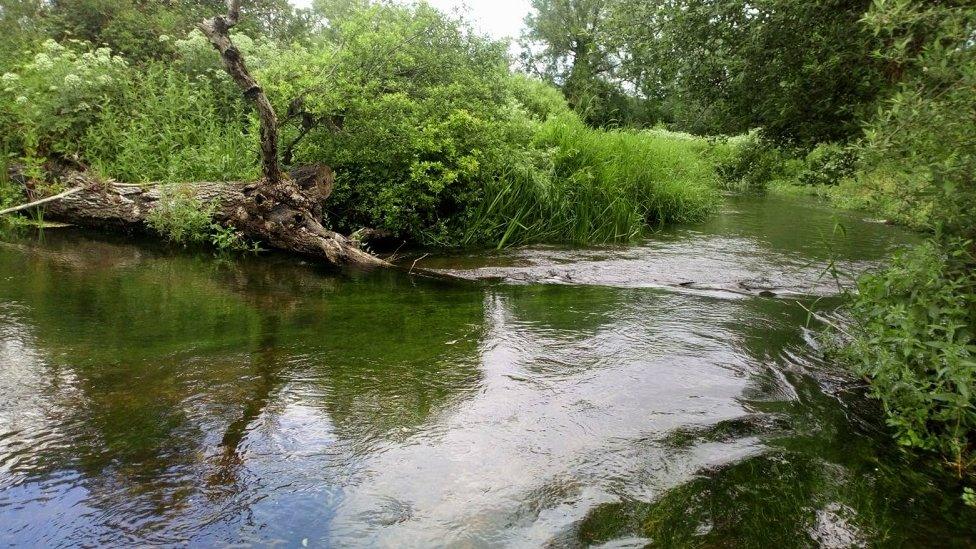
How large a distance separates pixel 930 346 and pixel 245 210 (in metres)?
7.75

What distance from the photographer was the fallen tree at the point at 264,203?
7.95 meters

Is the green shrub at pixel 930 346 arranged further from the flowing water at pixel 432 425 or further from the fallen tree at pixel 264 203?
the fallen tree at pixel 264 203

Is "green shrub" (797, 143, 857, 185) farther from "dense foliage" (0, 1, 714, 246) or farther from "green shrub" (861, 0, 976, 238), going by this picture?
"dense foliage" (0, 1, 714, 246)

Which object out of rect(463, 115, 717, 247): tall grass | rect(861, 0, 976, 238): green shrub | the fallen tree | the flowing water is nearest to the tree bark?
the fallen tree

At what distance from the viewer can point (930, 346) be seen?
3.24 metres

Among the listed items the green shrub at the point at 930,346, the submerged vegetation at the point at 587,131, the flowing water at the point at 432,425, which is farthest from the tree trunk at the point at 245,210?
the green shrub at the point at 930,346

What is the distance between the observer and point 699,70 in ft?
22.7

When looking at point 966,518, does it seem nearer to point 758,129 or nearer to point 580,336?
point 580,336

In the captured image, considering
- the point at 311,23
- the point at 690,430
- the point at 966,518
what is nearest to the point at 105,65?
the point at 311,23

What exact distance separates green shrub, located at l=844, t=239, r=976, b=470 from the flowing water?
0.74 feet

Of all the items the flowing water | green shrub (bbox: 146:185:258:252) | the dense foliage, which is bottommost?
the flowing water

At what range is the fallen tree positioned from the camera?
7.95m

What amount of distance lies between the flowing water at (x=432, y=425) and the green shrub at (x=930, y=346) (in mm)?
225

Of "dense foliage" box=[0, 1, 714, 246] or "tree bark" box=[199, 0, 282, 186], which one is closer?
"tree bark" box=[199, 0, 282, 186]
